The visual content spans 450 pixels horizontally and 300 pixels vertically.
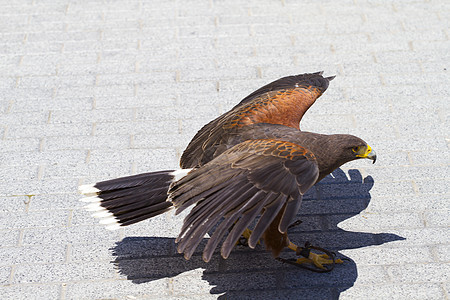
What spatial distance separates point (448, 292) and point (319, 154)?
4.55ft

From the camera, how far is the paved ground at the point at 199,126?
4.77 meters

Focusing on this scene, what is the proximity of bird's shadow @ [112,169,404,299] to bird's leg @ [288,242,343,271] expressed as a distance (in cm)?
6

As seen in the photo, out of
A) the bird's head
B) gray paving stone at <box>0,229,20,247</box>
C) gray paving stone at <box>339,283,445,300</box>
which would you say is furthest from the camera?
gray paving stone at <box>0,229,20,247</box>

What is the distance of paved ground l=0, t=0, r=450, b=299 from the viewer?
15.6 feet

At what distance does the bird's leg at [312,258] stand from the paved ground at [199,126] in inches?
2.8

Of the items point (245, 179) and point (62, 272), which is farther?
point (62, 272)

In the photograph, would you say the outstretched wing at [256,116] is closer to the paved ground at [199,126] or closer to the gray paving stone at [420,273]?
the paved ground at [199,126]

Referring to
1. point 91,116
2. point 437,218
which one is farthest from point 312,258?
point 91,116

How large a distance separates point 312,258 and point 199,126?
212 centimetres

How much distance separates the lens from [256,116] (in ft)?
17.3

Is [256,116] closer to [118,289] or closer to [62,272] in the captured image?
[118,289]

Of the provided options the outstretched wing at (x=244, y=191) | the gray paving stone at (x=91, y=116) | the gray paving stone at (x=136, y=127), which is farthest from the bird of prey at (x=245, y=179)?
the gray paving stone at (x=91, y=116)

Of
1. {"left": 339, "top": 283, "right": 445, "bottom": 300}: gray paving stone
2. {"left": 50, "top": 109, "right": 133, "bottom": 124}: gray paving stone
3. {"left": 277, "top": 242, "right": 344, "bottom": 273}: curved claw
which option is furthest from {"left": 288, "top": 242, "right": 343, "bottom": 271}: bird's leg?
{"left": 50, "top": 109, "right": 133, "bottom": 124}: gray paving stone

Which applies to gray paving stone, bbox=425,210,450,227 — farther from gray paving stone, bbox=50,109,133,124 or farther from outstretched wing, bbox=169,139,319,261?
gray paving stone, bbox=50,109,133,124
